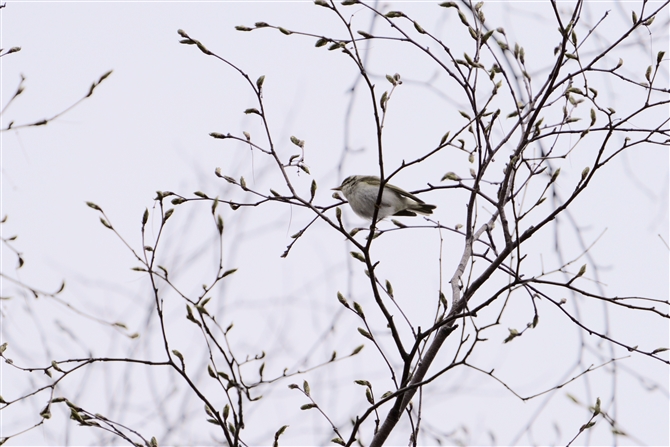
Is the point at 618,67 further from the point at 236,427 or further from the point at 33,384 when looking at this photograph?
the point at 33,384

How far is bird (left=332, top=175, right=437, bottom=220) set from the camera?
210 inches

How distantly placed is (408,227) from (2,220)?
72.7 inches

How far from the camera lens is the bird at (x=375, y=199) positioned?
17.5ft

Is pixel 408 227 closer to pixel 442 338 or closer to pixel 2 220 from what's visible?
pixel 442 338

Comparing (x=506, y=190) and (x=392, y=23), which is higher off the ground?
(x=392, y=23)

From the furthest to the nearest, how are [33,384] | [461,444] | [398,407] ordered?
1. [33,384]
2. [461,444]
3. [398,407]

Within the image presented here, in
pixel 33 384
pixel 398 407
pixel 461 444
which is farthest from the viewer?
pixel 33 384

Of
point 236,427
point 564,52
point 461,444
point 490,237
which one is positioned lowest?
point 236,427

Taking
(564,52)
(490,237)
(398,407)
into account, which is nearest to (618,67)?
(564,52)

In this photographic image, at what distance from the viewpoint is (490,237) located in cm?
354

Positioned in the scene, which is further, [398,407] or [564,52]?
[564,52]

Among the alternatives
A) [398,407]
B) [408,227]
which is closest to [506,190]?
[408,227]

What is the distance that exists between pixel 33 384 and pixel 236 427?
10.6 feet

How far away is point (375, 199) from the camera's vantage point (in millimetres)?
5277
